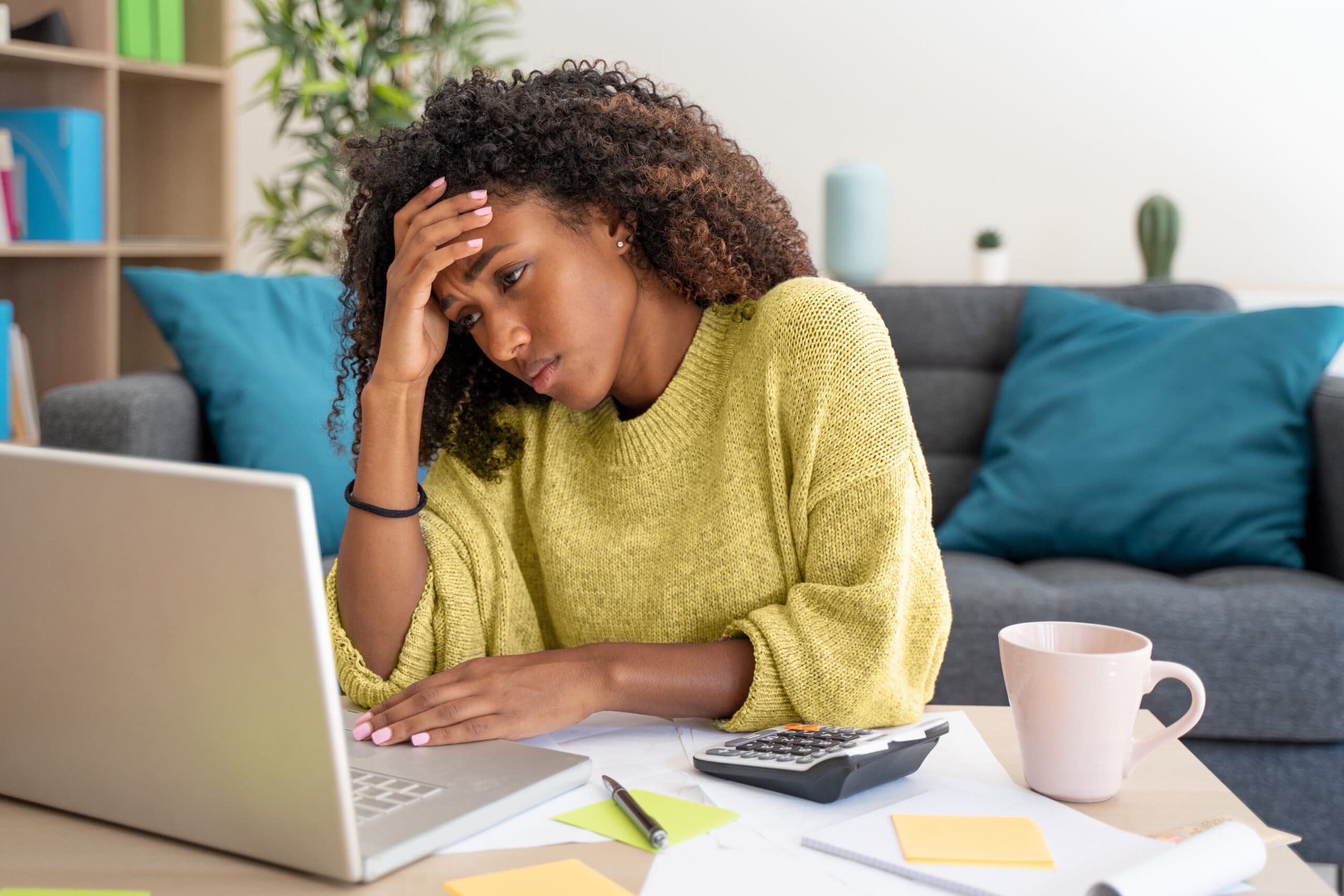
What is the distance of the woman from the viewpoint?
937mm

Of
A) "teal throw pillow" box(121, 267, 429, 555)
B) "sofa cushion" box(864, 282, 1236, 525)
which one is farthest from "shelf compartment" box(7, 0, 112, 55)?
"sofa cushion" box(864, 282, 1236, 525)

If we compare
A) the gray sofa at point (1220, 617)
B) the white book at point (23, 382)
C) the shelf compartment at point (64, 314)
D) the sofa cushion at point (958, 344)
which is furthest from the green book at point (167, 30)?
the sofa cushion at point (958, 344)

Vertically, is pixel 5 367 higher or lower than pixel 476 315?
lower

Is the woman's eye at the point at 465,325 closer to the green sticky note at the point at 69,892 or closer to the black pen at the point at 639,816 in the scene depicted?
the black pen at the point at 639,816

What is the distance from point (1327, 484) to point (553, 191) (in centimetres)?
152

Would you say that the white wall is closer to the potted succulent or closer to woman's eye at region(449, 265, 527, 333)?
the potted succulent

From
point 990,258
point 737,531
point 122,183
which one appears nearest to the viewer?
point 737,531

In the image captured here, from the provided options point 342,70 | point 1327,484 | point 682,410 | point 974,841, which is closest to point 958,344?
point 1327,484

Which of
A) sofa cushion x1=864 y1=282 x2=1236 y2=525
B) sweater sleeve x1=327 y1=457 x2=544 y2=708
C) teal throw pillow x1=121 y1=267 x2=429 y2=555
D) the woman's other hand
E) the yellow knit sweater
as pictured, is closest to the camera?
the woman's other hand

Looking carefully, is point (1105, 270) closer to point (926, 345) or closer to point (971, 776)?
point (926, 345)

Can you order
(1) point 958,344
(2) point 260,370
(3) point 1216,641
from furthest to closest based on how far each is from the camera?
(1) point 958,344 → (2) point 260,370 → (3) point 1216,641

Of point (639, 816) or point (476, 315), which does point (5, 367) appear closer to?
point (476, 315)

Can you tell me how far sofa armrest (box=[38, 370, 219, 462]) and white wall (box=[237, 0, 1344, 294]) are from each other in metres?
1.75

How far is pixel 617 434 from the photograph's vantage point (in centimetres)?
115
